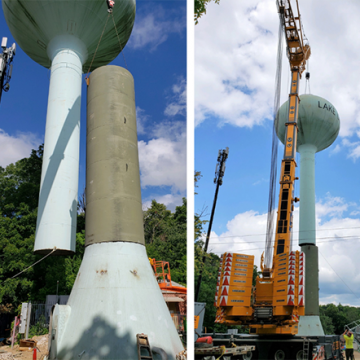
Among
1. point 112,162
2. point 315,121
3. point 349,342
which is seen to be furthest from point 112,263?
point 315,121

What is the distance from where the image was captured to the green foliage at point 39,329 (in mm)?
15984

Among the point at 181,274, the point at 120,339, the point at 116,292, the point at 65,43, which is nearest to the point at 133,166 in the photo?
the point at 116,292

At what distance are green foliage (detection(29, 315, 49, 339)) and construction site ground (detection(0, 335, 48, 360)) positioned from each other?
1425 mm

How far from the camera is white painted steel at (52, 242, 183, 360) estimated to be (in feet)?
26.0

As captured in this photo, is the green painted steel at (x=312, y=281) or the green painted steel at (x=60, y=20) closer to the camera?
the green painted steel at (x=60, y=20)

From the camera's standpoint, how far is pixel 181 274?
91.4ft

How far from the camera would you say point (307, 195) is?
24141mm

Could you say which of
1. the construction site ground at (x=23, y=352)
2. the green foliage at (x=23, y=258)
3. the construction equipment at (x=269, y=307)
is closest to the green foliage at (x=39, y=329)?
the construction site ground at (x=23, y=352)

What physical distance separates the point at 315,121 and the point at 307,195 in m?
5.23

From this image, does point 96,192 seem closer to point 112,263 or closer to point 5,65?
point 112,263

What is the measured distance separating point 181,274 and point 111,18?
723 inches

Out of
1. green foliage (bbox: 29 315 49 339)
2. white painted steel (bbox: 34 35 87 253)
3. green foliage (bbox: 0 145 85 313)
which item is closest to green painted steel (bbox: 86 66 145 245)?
white painted steel (bbox: 34 35 87 253)

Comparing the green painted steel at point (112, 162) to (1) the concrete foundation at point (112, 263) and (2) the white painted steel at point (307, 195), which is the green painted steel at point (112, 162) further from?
(2) the white painted steel at point (307, 195)

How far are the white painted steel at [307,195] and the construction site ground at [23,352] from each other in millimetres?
15706
